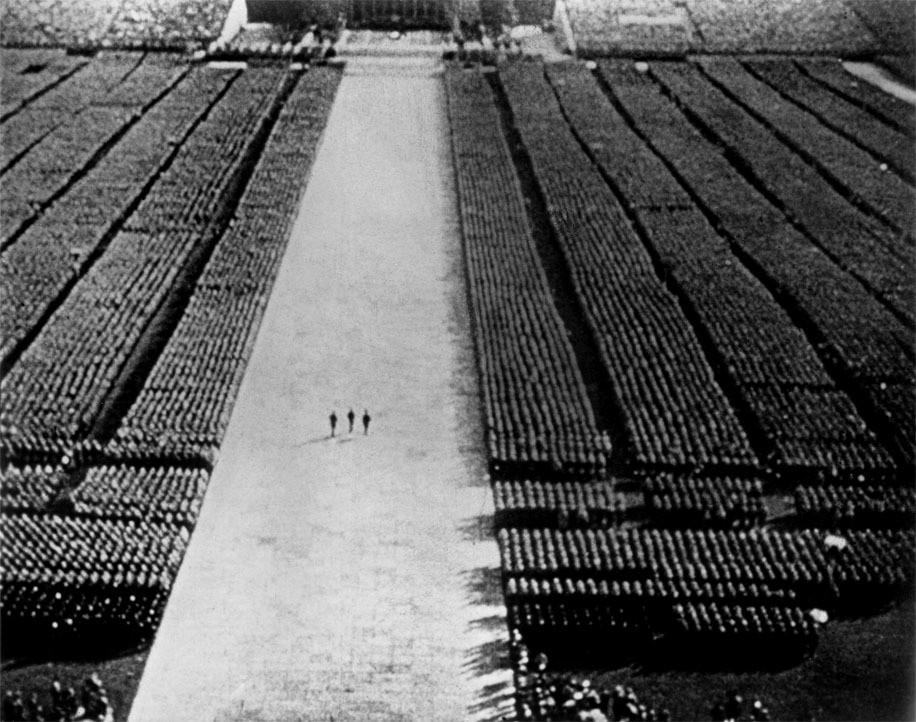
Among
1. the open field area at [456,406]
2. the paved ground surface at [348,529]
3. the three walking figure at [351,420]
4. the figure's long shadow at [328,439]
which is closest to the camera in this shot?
the paved ground surface at [348,529]

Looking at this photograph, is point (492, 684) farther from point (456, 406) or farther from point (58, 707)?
point (456, 406)

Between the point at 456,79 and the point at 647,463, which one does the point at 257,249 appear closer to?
the point at 647,463

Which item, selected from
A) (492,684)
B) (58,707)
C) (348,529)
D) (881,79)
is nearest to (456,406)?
(348,529)

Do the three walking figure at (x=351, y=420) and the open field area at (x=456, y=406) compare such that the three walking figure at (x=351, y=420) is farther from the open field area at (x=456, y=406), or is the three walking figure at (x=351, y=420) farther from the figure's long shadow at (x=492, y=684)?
the figure's long shadow at (x=492, y=684)

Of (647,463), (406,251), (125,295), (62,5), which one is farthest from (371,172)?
(62,5)

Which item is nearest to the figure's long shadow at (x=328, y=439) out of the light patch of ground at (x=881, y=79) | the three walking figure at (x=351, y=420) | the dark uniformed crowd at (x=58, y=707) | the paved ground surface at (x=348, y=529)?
the paved ground surface at (x=348, y=529)

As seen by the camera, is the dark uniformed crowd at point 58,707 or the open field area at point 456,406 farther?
the open field area at point 456,406
